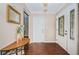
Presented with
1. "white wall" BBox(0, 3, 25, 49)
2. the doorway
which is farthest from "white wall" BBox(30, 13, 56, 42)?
"white wall" BBox(0, 3, 25, 49)

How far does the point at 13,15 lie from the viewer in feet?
7.06

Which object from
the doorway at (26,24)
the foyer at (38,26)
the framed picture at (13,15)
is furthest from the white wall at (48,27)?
the framed picture at (13,15)

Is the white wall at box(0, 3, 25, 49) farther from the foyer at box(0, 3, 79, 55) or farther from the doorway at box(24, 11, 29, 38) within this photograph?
the doorway at box(24, 11, 29, 38)

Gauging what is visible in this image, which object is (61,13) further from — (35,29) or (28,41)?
(28,41)

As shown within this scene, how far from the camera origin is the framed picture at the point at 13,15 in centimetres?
195

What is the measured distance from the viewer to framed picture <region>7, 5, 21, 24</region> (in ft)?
6.41

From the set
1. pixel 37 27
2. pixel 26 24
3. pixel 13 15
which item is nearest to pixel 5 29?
pixel 13 15

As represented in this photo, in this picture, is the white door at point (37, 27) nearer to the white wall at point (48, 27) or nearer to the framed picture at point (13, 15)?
the white wall at point (48, 27)

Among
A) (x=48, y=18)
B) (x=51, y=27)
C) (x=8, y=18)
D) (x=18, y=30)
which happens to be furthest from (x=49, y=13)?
(x=8, y=18)

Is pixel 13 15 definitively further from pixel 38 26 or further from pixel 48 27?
pixel 48 27

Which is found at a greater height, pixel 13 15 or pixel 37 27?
pixel 13 15

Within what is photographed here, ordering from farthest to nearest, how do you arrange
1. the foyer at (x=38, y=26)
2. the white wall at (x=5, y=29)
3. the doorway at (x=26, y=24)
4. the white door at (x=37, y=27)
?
the white door at (x=37, y=27) < the doorway at (x=26, y=24) < the foyer at (x=38, y=26) < the white wall at (x=5, y=29)

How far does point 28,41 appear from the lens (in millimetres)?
2646

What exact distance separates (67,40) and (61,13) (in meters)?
0.84
